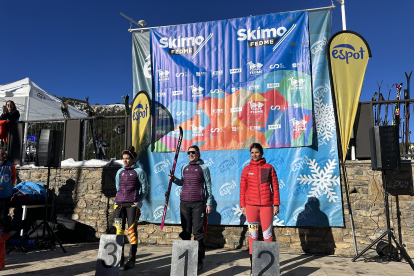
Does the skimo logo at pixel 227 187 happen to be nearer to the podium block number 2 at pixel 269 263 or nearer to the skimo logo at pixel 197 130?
the skimo logo at pixel 197 130

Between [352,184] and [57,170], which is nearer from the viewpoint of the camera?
[352,184]

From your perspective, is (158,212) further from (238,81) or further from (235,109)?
(238,81)

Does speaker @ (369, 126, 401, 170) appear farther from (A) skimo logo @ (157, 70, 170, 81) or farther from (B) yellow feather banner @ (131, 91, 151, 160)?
(B) yellow feather banner @ (131, 91, 151, 160)

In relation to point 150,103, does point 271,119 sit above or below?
below

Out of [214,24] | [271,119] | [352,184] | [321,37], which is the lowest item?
[352,184]

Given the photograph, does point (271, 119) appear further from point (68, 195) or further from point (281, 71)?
point (68, 195)

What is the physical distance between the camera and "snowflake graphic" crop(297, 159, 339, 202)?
482 centimetres

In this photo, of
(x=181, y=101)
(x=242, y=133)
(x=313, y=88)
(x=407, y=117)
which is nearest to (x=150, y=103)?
(x=181, y=101)

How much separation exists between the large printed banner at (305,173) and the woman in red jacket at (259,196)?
140 cm

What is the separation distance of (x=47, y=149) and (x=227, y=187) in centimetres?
342

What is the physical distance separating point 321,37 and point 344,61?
0.63 m

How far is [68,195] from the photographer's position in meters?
6.15

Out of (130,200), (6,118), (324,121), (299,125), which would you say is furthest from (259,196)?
(6,118)

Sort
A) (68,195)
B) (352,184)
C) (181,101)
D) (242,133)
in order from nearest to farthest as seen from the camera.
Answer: (352,184)
(242,133)
(181,101)
(68,195)
